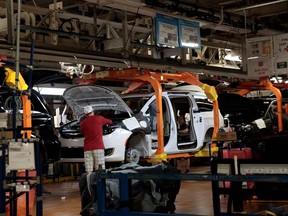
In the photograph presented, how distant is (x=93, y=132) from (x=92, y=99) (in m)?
1.64

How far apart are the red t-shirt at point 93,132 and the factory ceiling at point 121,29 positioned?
3.63ft

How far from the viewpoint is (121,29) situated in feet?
37.3

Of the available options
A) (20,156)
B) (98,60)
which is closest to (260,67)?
(98,60)

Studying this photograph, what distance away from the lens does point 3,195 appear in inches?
255

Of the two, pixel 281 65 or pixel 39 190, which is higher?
pixel 281 65

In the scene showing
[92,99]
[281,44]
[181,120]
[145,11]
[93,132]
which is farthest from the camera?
[181,120]

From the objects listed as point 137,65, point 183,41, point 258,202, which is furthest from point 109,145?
point 258,202

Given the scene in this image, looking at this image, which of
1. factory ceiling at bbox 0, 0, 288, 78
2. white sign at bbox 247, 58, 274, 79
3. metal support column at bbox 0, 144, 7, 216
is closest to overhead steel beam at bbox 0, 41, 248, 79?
factory ceiling at bbox 0, 0, 288, 78

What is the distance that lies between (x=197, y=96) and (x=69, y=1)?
477 cm

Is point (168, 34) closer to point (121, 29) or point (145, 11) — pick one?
point (145, 11)

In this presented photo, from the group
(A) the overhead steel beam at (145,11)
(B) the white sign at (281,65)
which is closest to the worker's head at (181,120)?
(B) the white sign at (281,65)

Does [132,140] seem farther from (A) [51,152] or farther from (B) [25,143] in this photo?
(B) [25,143]

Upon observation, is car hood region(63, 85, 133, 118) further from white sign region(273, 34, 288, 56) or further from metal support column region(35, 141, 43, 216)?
metal support column region(35, 141, 43, 216)

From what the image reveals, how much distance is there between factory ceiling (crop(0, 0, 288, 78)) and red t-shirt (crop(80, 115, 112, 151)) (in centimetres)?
111
